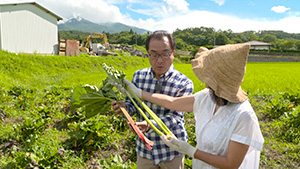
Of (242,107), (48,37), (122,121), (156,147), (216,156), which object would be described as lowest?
(122,121)

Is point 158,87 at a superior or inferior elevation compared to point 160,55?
inferior

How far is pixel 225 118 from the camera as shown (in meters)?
1.35

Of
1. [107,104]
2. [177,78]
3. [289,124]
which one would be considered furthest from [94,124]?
[289,124]

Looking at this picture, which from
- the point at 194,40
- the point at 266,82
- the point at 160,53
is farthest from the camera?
the point at 194,40

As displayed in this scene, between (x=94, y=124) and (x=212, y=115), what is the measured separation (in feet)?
8.91

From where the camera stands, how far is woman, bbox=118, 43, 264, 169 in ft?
4.09

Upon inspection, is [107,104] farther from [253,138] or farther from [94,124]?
[94,124]

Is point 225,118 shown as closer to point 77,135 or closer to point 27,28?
point 77,135

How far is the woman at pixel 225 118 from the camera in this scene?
1245mm

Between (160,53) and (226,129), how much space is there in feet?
3.12

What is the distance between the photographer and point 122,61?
20.1 metres

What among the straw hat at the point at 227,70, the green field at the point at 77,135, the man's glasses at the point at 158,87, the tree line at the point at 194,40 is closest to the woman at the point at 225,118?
the straw hat at the point at 227,70

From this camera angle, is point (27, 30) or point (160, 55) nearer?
point (160, 55)

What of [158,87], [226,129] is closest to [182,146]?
[226,129]
